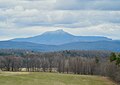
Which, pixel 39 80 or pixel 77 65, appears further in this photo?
pixel 77 65

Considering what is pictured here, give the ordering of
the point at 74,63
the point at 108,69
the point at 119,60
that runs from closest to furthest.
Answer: the point at 119,60
the point at 108,69
the point at 74,63

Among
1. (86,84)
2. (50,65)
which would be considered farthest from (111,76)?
(50,65)

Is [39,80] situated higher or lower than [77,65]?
higher

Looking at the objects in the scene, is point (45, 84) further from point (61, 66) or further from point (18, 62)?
point (18, 62)

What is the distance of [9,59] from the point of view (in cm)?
15012

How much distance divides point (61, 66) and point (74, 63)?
1041 cm

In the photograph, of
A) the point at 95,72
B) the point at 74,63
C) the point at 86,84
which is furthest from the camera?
the point at 74,63

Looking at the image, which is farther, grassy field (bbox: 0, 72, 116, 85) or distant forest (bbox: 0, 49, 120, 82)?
distant forest (bbox: 0, 49, 120, 82)

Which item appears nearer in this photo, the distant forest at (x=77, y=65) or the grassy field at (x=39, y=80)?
the grassy field at (x=39, y=80)

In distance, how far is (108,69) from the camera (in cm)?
9056

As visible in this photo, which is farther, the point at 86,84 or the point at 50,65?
the point at 50,65

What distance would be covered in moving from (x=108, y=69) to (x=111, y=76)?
4803 millimetres

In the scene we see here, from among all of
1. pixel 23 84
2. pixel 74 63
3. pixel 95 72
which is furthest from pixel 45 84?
pixel 74 63

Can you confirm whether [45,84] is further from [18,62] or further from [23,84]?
[18,62]
